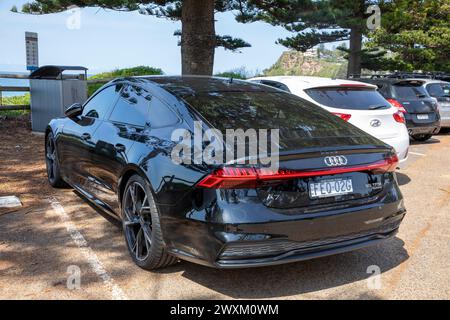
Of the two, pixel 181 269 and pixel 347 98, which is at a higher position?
pixel 347 98

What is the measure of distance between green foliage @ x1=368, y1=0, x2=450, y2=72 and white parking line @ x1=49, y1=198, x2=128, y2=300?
2034cm

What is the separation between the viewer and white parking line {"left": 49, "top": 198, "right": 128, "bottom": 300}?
11.7 ft

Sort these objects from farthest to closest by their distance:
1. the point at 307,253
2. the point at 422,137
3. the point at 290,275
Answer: the point at 422,137 < the point at 290,275 < the point at 307,253

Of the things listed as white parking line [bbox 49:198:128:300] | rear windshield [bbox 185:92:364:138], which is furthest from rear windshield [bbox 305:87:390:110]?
white parking line [bbox 49:198:128:300]

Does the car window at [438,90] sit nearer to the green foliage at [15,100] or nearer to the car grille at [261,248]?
the car grille at [261,248]

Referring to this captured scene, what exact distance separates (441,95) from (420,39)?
15650 millimetres

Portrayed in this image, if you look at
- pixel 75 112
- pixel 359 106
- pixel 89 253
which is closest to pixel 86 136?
pixel 75 112

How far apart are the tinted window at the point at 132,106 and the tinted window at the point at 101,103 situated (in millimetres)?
189

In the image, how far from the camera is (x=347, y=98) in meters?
6.76

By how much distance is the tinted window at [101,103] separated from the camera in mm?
5023

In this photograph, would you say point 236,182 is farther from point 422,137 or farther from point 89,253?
point 422,137

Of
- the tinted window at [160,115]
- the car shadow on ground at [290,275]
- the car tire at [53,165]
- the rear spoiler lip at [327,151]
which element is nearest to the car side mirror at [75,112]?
the car tire at [53,165]

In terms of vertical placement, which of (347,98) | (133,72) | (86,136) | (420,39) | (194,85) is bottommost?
(86,136)

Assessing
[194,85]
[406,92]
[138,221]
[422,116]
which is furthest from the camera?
[406,92]
